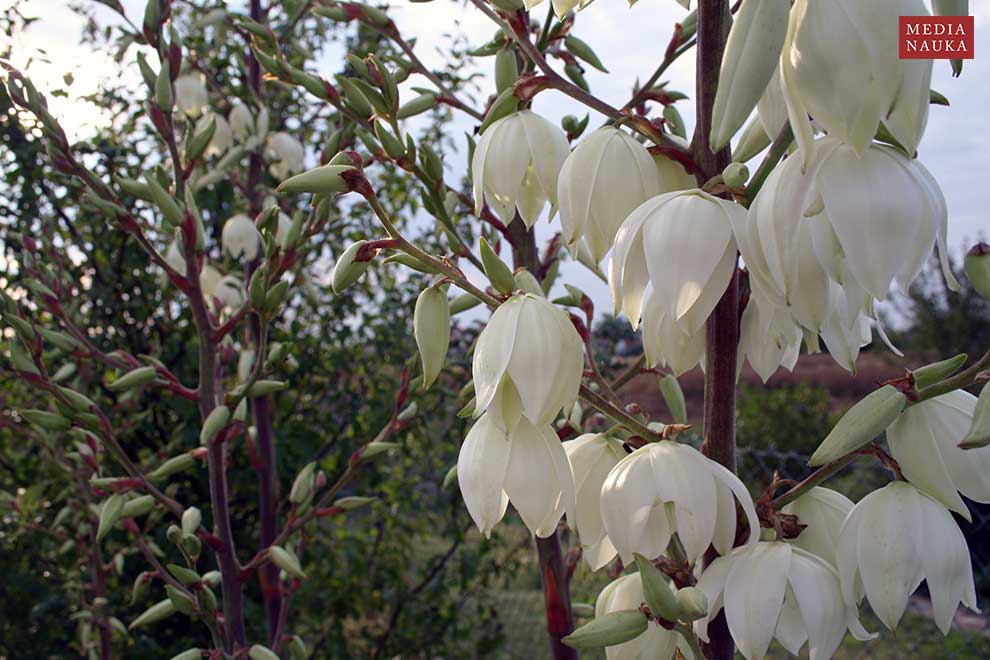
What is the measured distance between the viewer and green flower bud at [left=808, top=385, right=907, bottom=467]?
40 cm

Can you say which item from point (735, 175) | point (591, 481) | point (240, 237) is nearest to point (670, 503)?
point (591, 481)

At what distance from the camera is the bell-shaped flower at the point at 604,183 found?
47cm

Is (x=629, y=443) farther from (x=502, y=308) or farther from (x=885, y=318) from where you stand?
(x=885, y=318)

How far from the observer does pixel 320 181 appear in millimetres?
459

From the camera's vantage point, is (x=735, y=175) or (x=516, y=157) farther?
(x=516, y=157)

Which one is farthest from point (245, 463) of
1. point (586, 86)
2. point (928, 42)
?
point (928, 42)

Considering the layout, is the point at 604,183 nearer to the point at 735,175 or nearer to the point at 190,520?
the point at 735,175

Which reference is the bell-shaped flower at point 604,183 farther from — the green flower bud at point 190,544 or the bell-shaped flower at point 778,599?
the green flower bud at point 190,544

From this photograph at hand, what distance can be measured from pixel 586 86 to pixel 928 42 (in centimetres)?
48

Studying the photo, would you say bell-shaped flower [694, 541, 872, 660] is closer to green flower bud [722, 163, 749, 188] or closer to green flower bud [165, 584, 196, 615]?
green flower bud [722, 163, 749, 188]

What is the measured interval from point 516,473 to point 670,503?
8 cm

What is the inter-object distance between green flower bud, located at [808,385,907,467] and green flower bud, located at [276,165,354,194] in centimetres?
28

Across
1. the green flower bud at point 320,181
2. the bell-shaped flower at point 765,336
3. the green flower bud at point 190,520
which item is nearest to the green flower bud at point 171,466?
the green flower bud at point 190,520

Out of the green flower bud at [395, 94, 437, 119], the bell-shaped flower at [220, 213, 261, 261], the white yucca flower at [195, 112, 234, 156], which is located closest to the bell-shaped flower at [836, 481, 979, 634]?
the green flower bud at [395, 94, 437, 119]
